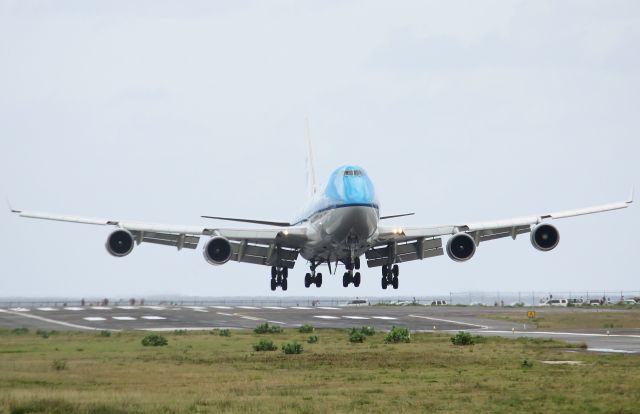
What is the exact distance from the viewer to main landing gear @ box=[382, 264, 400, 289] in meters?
62.4

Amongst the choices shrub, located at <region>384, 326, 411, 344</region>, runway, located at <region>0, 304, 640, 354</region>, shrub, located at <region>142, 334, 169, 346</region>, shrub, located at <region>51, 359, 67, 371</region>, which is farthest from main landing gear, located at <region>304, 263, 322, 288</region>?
shrub, located at <region>51, 359, 67, 371</region>

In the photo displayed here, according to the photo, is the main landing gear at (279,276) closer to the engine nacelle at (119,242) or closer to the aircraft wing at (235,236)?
the aircraft wing at (235,236)

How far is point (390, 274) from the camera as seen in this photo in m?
62.4

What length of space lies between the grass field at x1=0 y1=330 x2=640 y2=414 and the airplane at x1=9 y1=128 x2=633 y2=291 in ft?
17.6

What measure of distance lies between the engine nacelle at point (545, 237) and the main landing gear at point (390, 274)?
9392 mm

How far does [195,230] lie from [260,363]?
1118cm

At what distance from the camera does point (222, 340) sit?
64.6m

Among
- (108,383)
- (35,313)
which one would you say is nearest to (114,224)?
(108,383)

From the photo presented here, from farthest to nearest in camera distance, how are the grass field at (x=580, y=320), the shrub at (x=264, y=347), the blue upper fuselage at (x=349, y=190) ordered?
the grass field at (x=580, y=320) < the shrub at (x=264, y=347) < the blue upper fuselage at (x=349, y=190)

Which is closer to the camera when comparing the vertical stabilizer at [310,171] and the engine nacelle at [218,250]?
the engine nacelle at [218,250]

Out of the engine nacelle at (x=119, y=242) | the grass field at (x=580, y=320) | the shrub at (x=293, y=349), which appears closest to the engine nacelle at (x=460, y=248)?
the shrub at (x=293, y=349)

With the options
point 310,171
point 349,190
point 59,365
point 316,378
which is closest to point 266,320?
point 310,171

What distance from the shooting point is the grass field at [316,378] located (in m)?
32.2

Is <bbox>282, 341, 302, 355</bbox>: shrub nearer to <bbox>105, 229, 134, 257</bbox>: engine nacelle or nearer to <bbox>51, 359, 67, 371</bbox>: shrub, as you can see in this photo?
<bbox>105, 229, 134, 257</bbox>: engine nacelle
